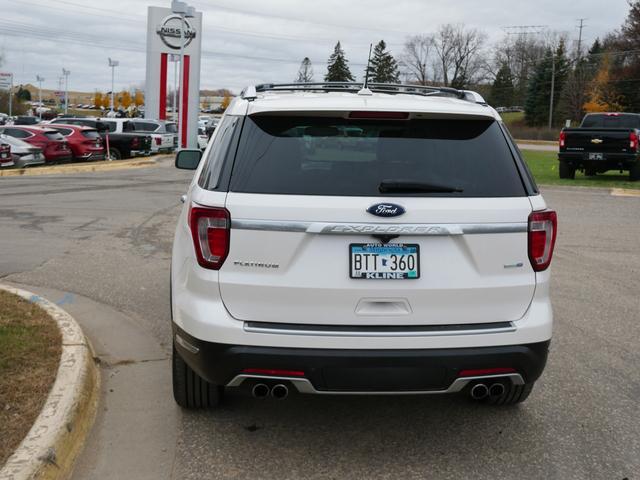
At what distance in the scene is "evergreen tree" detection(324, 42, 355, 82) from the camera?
308 feet

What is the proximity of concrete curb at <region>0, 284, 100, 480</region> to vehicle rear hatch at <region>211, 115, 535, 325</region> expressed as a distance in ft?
3.62

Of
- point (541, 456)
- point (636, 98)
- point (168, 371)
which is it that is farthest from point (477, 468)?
point (636, 98)

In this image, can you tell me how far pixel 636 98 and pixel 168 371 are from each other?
79.3 metres

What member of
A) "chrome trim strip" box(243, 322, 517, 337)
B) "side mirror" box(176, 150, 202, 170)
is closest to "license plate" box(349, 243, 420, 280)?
"chrome trim strip" box(243, 322, 517, 337)

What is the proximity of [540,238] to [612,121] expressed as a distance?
21.1 m

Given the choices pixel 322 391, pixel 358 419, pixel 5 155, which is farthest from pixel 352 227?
pixel 5 155

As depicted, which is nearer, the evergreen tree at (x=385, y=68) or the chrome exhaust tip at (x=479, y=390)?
the chrome exhaust tip at (x=479, y=390)

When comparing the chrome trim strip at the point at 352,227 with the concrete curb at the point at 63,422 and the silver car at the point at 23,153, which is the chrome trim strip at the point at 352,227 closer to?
the concrete curb at the point at 63,422

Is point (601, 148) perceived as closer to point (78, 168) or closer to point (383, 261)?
point (78, 168)

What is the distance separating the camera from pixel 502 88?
3947 inches

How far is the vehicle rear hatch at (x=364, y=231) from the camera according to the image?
3.30 m

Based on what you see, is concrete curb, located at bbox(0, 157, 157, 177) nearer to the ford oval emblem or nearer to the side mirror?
the side mirror

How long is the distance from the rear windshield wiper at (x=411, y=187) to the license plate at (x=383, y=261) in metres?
0.27

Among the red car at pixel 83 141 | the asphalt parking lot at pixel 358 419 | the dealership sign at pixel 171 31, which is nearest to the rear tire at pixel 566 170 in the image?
the asphalt parking lot at pixel 358 419
